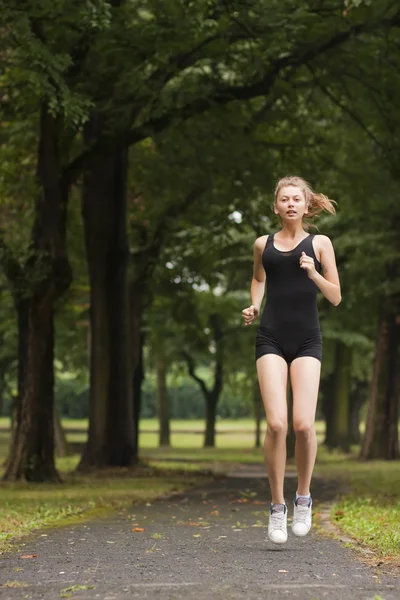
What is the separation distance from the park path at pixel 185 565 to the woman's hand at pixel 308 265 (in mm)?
1835

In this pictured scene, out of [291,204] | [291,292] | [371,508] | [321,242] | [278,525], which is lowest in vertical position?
[371,508]

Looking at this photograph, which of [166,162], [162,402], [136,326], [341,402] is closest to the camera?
[166,162]

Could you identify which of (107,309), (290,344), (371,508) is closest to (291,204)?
(290,344)

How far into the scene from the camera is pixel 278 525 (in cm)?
843

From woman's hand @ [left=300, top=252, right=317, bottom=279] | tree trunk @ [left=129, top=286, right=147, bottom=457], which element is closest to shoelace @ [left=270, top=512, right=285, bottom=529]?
woman's hand @ [left=300, top=252, right=317, bottom=279]

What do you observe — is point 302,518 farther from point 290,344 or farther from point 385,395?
point 385,395

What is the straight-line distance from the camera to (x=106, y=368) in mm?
23281

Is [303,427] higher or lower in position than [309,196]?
lower

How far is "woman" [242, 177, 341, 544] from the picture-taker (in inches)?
325

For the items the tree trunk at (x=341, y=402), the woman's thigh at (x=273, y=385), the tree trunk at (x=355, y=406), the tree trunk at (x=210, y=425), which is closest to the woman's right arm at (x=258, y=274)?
the woman's thigh at (x=273, y=385)

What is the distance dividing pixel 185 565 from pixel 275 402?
3.89 feet

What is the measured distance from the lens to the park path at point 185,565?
665 cm

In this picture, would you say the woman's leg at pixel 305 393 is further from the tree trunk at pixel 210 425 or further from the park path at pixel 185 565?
the tree trunk at pixel 210 425

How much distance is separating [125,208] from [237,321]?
840 inches
